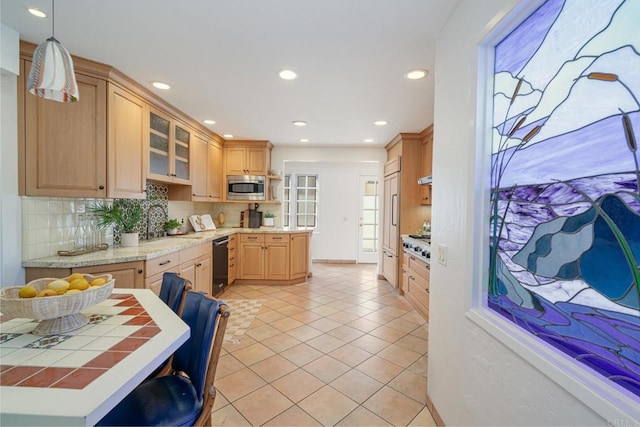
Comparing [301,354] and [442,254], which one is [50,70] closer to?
[442,254]

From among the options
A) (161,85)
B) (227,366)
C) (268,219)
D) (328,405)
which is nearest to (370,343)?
(328,405)

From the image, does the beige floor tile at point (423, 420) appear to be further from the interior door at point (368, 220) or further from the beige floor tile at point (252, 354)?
the interior door at point (368, 220)

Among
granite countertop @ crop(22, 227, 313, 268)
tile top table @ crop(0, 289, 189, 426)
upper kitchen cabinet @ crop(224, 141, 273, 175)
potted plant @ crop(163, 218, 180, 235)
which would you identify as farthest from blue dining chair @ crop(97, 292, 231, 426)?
upper kitchen cabinet @ crop(224, 141, 273, 175)

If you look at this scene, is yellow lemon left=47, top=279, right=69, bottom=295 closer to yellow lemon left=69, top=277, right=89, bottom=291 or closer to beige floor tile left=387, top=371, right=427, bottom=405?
yellow lemon left=69, top=277, right=89, bottom=291

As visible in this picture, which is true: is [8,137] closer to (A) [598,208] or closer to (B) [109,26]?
(B) [109,26]

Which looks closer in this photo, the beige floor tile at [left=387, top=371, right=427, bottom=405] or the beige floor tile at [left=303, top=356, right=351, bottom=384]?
the beige floor tile at [left=387, top=371, right=427, bottom=405]

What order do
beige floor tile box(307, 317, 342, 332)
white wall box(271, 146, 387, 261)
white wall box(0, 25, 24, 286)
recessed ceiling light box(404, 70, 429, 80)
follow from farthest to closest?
white wall box(271, 146, 387, 261), beige floor tile box(307, 317, 342, 332), recessed ceiling light box(404, 70, 429, 80), white wall box(0, 25, 24, 286)

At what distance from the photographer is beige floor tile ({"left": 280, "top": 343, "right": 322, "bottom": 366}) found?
2303mm

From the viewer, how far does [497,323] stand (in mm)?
1142

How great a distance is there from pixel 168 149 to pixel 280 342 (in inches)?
98.9

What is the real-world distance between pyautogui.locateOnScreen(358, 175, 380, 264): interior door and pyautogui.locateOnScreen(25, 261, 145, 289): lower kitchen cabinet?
4653 millimetres

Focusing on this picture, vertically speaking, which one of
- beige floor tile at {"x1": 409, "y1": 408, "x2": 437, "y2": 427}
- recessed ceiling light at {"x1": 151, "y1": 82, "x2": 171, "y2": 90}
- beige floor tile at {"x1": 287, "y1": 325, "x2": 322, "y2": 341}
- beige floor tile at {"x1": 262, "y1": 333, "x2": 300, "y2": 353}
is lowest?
beige floor tile at {"x1": 409, "y1": 408, "x2": 437, "y2": 427}

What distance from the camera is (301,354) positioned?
2398 mm

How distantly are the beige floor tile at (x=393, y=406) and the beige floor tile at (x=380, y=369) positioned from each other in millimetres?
154
